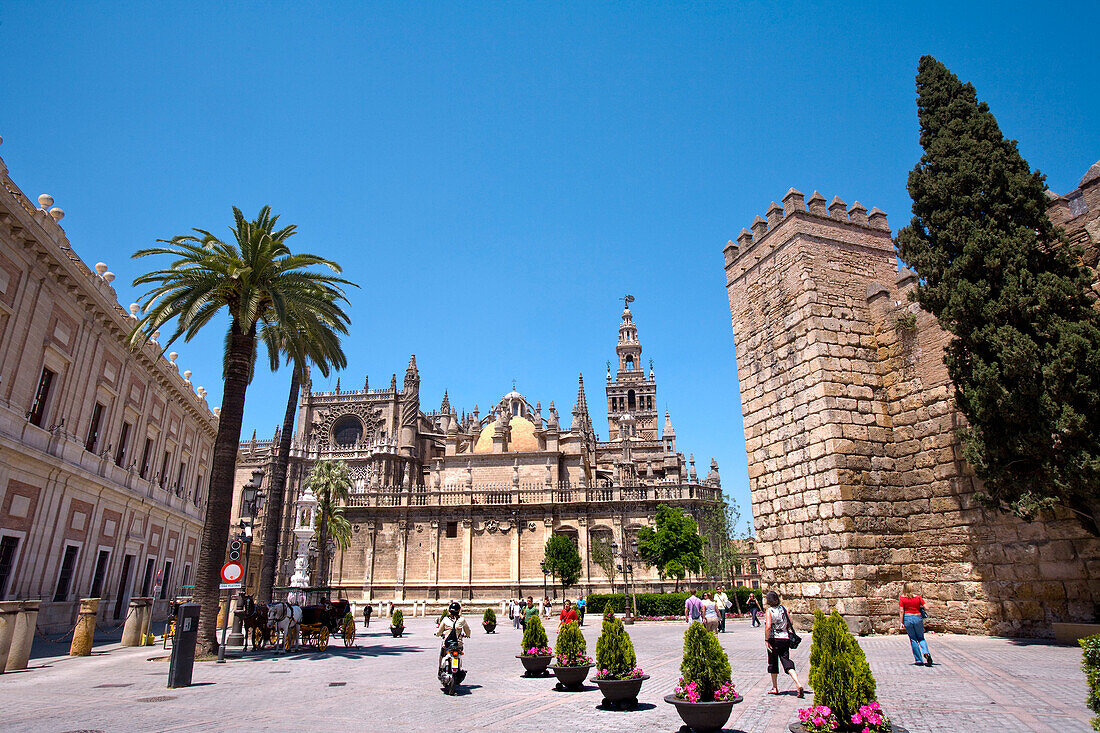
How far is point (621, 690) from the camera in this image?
7.44 metres

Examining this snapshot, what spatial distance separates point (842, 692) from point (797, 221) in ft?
40.7

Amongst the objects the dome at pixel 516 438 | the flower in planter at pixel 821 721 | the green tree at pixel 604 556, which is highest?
the dome at pixel 516 438

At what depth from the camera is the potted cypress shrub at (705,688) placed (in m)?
5.83

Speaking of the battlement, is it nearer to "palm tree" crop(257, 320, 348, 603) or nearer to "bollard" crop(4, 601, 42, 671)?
"palm tree" crop(257, 320, 348, 603)

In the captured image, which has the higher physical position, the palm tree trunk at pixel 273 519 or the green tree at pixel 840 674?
the palm tree trunk at pixel 273 519

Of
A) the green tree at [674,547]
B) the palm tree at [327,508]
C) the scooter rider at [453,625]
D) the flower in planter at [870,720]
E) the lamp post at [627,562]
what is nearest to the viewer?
the flower in planter at [870,720]

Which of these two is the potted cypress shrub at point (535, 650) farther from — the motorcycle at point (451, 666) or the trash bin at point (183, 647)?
the trash bin at point (183, 647)

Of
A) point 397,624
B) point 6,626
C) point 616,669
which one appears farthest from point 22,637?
point 397,624

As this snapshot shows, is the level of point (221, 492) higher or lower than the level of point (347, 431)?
lower

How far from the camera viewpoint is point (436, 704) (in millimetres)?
8203

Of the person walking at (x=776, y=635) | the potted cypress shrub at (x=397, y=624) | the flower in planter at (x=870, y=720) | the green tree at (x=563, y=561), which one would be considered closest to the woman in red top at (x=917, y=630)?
the person walking at (x=776, y=635)

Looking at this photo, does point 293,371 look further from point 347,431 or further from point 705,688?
point 347,431

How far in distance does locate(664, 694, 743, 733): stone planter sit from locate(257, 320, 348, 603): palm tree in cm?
1354

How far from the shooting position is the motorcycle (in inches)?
353
